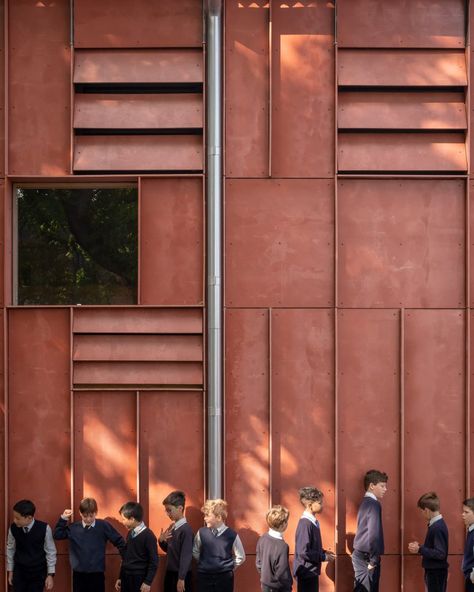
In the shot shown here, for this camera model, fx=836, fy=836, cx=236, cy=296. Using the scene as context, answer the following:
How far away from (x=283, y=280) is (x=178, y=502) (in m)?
2.80

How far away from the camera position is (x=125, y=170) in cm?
985

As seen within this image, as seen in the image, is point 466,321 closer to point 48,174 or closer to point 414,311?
point 414,311

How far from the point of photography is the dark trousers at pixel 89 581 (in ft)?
30.3

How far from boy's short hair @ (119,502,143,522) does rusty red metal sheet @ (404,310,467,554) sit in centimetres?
307

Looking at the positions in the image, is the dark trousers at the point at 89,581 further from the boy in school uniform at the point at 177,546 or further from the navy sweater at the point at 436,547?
the navy sweater at the point at 436,547

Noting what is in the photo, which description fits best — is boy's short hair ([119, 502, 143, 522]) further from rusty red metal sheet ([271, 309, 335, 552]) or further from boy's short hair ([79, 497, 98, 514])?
rusty red metal sheet ([271, 309, 335, 552])

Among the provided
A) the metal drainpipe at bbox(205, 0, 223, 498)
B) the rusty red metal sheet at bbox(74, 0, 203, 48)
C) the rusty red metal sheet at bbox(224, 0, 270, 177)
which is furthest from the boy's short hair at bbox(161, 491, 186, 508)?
the rusty red metal sheet at bbox(74, 0, 203, 48)

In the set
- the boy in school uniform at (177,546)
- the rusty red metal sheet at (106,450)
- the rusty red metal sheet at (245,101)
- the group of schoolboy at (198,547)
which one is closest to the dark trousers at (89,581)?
the group of schoolboy at (198,547)

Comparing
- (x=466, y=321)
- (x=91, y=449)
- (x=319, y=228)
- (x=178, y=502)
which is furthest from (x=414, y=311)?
(x=91, y=449)

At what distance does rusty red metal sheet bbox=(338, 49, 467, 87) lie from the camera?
9781mm

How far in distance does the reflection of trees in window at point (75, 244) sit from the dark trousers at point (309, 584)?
3.83 m

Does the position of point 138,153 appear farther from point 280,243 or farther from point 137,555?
point 137,555

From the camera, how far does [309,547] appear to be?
8.88m

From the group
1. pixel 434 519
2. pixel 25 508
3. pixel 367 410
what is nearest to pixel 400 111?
pixel 367 410
